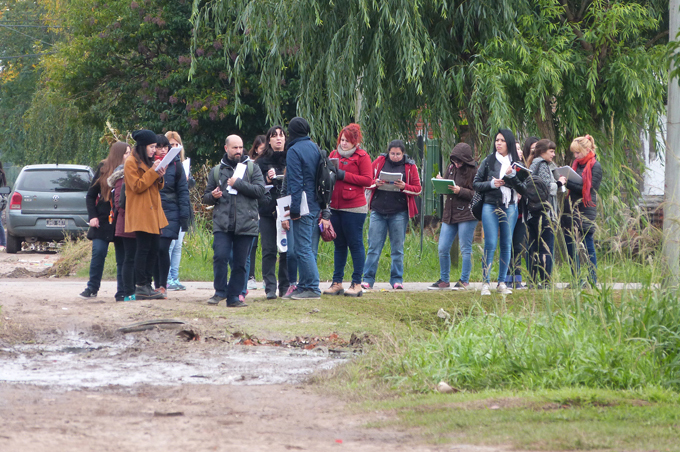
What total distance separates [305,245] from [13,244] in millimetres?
10093

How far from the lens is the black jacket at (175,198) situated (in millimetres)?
9633

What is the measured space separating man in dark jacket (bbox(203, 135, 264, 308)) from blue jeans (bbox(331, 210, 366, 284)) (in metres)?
1.28

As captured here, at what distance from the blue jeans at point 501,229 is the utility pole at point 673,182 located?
2.64m

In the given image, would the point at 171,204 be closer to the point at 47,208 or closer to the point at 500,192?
the point at 500,192

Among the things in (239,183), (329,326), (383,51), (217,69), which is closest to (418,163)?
(383,51)

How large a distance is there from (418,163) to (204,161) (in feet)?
29.9

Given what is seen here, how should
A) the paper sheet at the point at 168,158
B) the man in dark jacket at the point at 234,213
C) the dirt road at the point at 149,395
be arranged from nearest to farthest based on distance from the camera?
the dirt road at the point at 149,395, the paper sheet at the point at 168,158, the man in dark jacket at the point at 234,213

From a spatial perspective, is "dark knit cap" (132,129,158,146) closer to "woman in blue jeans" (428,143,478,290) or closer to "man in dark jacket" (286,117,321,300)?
"man in dark jacket" (286,117,321,300)

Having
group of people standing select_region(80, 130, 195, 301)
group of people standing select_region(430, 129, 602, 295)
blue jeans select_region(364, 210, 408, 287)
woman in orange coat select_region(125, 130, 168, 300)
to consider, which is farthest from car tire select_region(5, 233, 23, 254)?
group of people standing select_region(430, 129, 602, 295)

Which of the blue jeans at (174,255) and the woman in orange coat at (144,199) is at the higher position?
the woman in orange coat at (144,199)

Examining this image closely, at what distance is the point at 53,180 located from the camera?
17.1m

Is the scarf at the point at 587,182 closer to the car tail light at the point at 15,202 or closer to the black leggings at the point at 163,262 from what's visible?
the black leggings at the point at 163,262

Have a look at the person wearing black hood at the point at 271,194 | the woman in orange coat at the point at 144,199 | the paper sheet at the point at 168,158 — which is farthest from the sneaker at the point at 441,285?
the paper sheet at the point at 168,158

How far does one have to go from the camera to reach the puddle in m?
5.81
